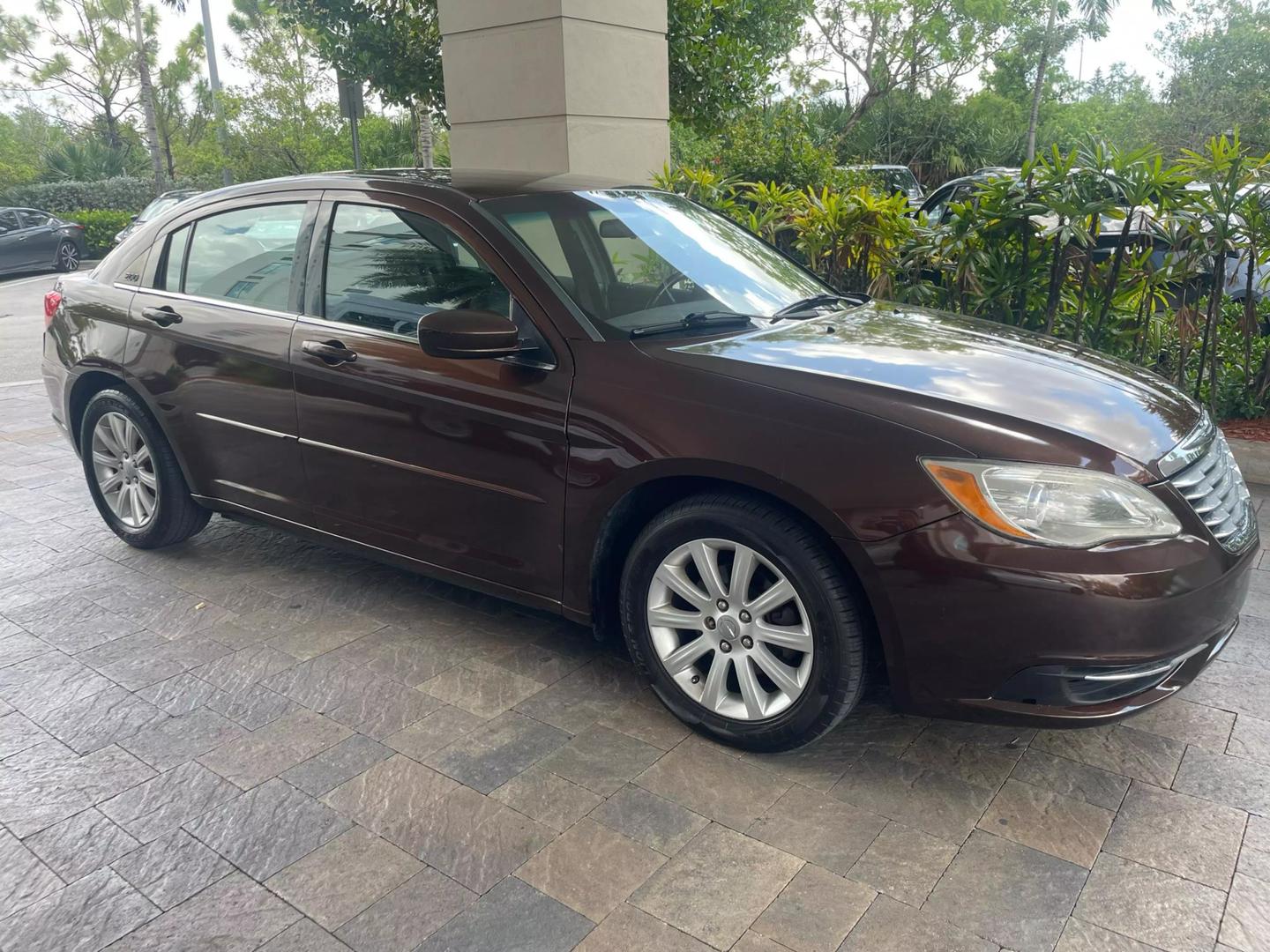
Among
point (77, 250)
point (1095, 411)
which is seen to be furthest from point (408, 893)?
point (77, 250)

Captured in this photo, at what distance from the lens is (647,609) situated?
3.06 m

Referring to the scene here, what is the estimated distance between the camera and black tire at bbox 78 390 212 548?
444 cm

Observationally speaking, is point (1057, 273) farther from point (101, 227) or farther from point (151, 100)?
point (151, 100)

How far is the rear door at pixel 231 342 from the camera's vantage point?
3889mm

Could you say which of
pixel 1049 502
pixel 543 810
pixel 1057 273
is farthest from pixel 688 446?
pixel 1057 273

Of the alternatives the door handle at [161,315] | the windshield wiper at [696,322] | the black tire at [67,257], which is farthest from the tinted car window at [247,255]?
the black tire at [67,257]

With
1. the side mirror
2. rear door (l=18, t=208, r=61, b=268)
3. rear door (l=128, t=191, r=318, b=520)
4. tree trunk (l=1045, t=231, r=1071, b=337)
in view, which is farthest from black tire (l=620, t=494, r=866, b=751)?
rear door (l=18, t=208, r=61, b=268)

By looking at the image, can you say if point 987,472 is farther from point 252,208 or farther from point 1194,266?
point 1194,266

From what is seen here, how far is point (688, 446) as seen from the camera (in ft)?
9.36

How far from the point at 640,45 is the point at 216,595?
639 centimetres

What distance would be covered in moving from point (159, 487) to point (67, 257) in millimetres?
20546

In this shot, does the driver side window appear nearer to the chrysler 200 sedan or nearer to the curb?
the chrysler 200 sedan

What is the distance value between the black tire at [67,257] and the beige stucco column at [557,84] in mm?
16281

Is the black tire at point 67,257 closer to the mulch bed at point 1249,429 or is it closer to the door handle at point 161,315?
the door handle at point 161,315
